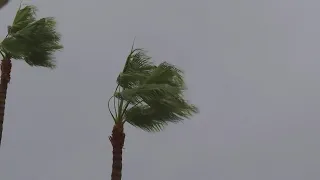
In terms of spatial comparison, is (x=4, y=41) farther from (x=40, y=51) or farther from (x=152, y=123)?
(x=152, y=123)

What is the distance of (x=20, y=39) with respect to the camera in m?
15.9

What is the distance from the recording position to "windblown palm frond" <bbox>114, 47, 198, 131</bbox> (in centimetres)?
1409

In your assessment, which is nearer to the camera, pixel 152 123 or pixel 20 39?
pixel 152 123

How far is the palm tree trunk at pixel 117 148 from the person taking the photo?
13.5 m

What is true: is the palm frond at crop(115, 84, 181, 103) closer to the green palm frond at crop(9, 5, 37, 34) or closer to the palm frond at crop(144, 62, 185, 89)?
the palm frond at crop(144, 62, 185, 89)

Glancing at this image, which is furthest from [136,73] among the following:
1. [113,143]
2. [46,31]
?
[46,31]

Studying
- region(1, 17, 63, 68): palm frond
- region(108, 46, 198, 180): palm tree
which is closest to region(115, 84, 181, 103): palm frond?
region(108, 46, 198, 180): palm tree

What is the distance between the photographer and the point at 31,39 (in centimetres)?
Answer: 1602

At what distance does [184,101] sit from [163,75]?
0.85 meters

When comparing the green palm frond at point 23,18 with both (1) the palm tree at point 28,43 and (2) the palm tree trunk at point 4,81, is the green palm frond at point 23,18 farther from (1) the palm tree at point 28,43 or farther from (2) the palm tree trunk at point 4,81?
(2) the palm tree trunk at point 4,81

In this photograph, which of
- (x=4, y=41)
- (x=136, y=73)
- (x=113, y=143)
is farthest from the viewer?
(x=4, y=41)

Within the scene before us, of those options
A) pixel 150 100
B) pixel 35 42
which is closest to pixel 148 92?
pixel 150 100

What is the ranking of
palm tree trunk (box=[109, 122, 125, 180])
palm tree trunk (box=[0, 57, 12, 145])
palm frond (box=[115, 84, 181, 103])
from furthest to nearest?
1. palm tree trunk (box=[0, 57, 12, 145])
2. palm frond (box=[115, 84, 181, 103])
3. palm tree trunk (box=[109, 122, 125, 180])

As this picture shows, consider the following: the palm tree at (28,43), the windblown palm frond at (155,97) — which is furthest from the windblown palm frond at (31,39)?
the windblown palm frond at (155,97)
